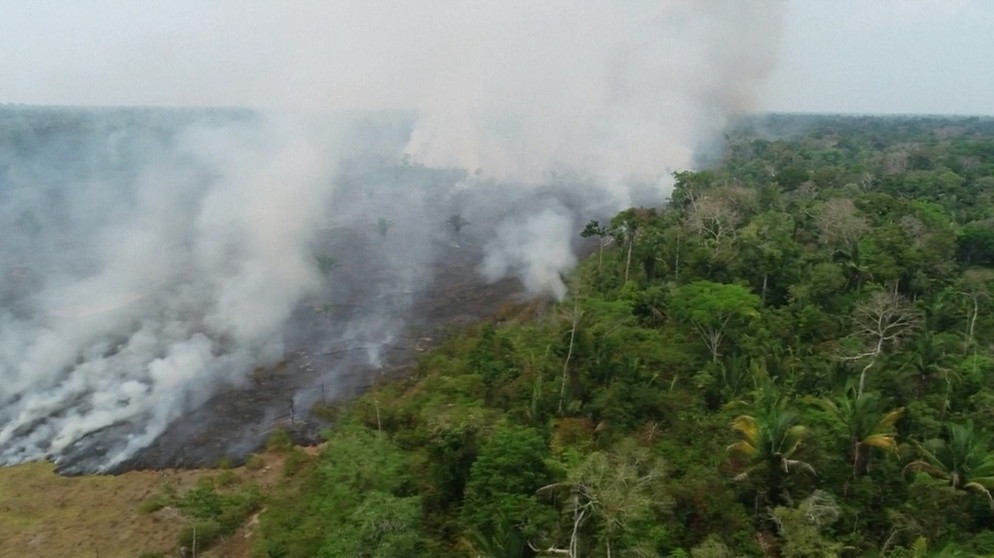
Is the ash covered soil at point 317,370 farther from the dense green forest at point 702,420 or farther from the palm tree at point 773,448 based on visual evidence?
the palm tree at point 773,448

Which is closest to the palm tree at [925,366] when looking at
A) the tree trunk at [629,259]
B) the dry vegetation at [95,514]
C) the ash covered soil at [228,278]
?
the tree trunk at [629,259]

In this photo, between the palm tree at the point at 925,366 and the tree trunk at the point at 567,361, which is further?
the tree trunk at the point at 567,361

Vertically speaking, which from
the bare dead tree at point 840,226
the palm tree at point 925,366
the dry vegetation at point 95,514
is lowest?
the dry vegetation at point 95,514

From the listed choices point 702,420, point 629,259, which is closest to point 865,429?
point 702,420

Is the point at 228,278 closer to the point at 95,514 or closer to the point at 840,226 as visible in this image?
the point at 95,514

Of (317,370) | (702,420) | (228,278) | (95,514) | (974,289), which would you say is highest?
(974,289)

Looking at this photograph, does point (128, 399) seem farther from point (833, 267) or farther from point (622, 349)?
point (833, 267)
